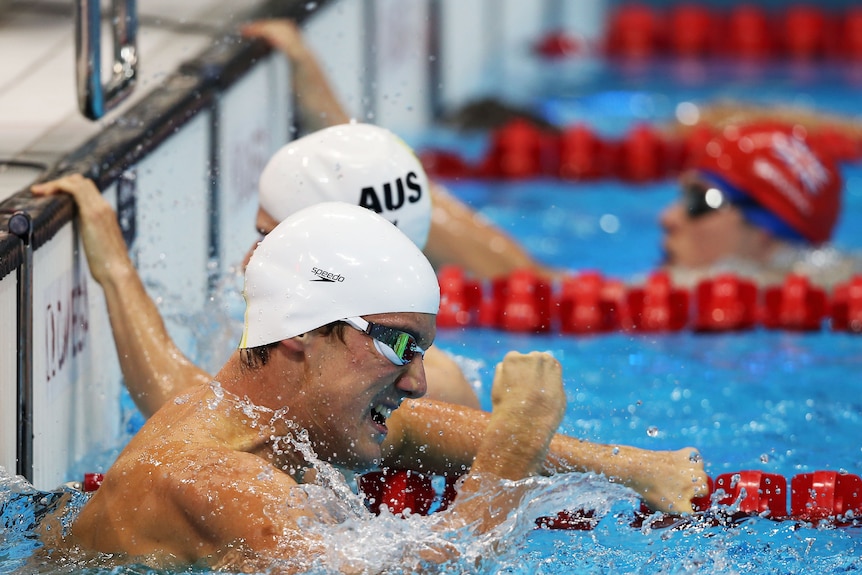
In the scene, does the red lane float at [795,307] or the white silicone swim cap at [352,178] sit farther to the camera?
the red lane float at [795,307]

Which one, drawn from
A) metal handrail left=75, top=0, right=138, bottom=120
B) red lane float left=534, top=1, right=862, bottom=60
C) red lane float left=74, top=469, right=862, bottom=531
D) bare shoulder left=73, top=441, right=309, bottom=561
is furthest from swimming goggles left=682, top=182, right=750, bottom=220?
red lane float left=534, top=1, right=862, bottom=60

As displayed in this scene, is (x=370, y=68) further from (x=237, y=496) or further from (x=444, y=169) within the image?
(x=237, y=496)

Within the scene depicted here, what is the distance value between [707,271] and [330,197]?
243 centimetres

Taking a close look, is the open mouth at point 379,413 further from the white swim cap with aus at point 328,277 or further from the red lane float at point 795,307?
the red lane float at point 795,307

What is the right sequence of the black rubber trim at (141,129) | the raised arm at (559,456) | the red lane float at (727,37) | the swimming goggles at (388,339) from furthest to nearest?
1. the red lane float at (727,37)
2. the black rubber trim at (141,129)
3. the raised arm at (559,456)
4. the swimming goggles at (388,339)

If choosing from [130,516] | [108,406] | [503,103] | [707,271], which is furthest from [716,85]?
[130,516]

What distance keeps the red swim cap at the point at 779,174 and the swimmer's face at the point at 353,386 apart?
2801 millimetres

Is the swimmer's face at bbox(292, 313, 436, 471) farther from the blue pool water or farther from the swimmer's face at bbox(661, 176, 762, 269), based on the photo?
the swimmer's face at bbox(661, 176, 762, 269)

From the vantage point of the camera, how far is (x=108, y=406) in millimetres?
3424

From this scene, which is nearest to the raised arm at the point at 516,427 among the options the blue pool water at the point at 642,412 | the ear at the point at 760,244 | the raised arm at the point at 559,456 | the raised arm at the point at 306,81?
the blue pool water at the point at 642,412

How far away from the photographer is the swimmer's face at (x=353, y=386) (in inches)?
89.1

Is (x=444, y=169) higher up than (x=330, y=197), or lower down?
lower down

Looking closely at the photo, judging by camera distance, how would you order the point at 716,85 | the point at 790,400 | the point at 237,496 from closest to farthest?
the point at 237,496 < the point at 790,400 < the point at 716,85

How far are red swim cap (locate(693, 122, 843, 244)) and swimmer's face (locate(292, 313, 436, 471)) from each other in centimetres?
280
